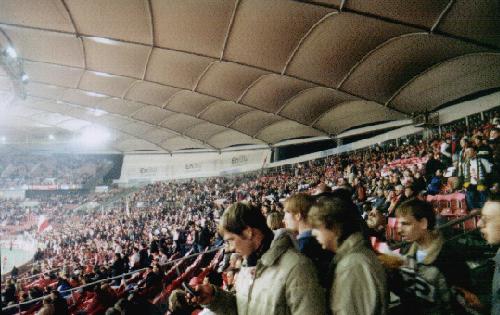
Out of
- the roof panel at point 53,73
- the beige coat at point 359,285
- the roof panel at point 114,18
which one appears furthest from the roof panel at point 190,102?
the beige coat at point 359,285

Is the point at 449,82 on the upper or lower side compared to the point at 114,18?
lower

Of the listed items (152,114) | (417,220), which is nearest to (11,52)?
(152,114)

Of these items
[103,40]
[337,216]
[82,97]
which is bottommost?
[337,216]

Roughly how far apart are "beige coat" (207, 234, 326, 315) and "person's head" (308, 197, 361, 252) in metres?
0.22

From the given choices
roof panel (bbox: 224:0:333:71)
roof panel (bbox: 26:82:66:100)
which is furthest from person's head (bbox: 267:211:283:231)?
roof panel (bbox: 26:82:66:100)

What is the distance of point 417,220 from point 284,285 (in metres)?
1.24

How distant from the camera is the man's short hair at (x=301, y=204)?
2.50 metres

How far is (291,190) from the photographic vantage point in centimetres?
1777

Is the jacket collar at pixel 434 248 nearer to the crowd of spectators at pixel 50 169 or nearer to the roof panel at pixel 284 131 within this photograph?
the roof panel at pixel 284 131

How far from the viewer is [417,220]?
2254mm

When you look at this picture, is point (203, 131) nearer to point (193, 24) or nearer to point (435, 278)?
point (193, 24)

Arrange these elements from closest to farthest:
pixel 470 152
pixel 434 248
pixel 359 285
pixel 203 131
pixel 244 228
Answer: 1. pixel 359 285
2. pixel 244 228
3. pixel 434 248
4. pixel 470 152
5. pixel 203 131

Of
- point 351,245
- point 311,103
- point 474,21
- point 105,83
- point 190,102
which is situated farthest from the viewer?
point 190,102

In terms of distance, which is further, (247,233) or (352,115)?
(352,115)
